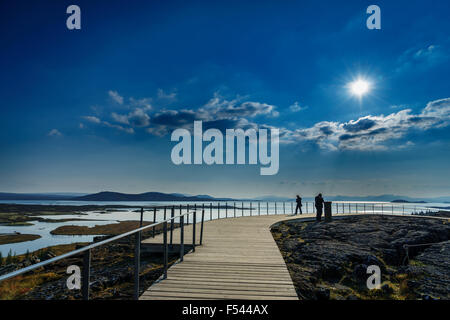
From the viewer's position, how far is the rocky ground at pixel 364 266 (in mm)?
5656

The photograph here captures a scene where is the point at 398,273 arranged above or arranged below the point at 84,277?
below

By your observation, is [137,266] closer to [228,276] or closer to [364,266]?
[228,276]

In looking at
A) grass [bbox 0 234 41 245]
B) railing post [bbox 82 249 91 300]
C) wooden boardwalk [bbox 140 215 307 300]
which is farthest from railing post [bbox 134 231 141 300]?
grass [bbox 0 234 41 245]

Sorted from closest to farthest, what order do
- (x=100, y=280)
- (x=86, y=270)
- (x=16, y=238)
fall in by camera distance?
(x=86, y=270) < (x=100, y=280) < (x=16, y=238)

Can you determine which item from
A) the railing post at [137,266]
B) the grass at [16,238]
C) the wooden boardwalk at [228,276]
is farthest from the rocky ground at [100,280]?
the grass at [16,238]

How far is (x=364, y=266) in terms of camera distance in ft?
22.2

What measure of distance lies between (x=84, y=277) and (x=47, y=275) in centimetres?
680

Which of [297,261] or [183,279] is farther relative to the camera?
[297,261]

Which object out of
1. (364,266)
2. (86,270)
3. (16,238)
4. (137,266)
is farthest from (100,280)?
(16,238)

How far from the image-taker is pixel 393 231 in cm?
1249

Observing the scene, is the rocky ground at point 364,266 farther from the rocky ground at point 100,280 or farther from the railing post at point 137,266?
the rocky ground at point 100,280
